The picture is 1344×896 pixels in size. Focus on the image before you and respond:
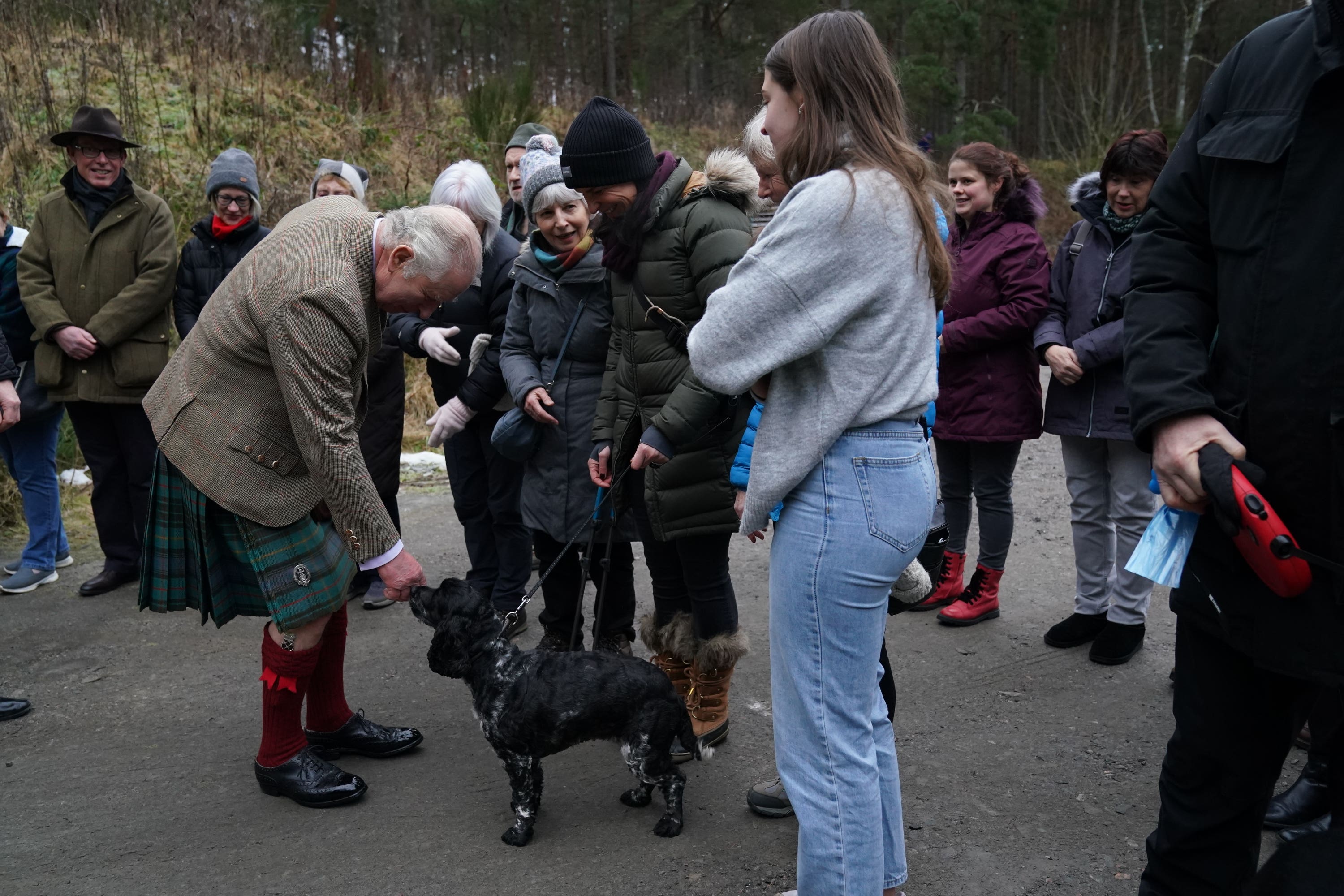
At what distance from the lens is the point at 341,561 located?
11.2ft

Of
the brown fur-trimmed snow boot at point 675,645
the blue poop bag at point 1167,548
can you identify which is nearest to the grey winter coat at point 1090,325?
the brown fur-trimmed snow boot at point 675,645

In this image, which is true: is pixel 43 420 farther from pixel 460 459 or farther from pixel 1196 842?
pixel 1196 842

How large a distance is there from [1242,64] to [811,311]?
981 millimetres

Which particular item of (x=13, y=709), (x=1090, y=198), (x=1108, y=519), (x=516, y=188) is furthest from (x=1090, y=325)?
(x=13, y=709)

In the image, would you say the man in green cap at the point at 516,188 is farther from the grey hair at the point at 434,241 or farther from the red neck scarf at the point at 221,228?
the grey hair at the point at 434,241

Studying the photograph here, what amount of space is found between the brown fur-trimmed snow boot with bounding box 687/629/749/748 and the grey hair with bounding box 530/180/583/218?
178cm

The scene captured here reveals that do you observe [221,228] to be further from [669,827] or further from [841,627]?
[841,627]

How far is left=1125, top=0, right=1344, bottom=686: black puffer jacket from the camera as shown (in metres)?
1.84

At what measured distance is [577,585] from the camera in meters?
4.29

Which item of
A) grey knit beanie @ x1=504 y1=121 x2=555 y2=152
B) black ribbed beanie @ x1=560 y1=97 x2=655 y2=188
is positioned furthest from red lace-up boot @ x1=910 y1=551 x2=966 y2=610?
grey knit beanie @ x1=504 y1=121 x2=555 y2=152

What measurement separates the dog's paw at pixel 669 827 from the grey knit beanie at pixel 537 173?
7.59ft

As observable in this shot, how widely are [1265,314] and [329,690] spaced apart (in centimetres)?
324

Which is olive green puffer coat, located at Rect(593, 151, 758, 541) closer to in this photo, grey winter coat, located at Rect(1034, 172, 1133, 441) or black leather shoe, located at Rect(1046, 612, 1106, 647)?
grey winter coat, located at Rect(1034, 172, 1133, 441)

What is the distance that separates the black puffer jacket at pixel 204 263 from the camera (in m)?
5.67
